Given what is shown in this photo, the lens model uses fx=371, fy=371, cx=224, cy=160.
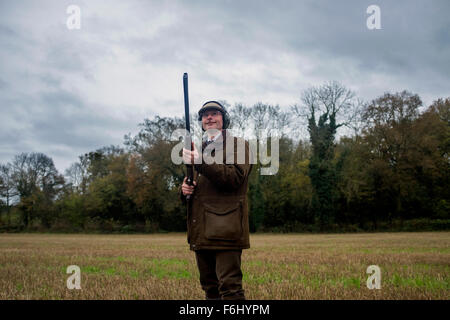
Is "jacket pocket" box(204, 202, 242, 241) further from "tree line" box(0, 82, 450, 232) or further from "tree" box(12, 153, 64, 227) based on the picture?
"tree" box(12, 153, 64, 227)

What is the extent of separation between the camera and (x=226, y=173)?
3.54 metres

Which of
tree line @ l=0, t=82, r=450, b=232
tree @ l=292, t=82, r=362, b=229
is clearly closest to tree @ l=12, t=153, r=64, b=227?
tree line @ l=0, t=82, r=450, b=232

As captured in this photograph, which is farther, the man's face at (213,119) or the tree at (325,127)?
the tree at (325,127)

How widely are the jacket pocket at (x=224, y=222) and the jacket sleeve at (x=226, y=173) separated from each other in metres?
0.22

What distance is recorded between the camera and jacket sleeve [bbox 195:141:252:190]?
3.50 meters

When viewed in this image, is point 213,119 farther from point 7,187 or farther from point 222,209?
point 7,187

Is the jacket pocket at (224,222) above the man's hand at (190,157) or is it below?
below

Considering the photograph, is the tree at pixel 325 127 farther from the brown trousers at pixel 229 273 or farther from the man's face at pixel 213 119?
the brown trousers at pixel 229 273

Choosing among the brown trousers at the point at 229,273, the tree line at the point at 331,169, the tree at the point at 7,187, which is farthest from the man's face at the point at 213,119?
the tree at the point at 7,187

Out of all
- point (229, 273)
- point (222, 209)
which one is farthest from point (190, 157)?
point (229, 273)

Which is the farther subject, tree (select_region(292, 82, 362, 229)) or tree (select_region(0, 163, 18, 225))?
tree (select_region(0, 163, 18, 225))

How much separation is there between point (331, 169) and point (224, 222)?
3760 cm

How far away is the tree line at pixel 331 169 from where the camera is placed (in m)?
39.4

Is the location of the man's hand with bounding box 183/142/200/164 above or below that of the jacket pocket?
above
